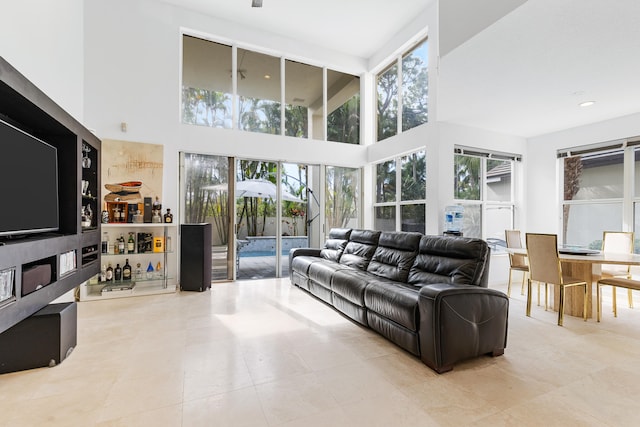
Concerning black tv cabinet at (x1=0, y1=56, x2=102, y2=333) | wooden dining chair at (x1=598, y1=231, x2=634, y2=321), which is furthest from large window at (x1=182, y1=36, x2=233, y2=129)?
wooden dining chair at (x1=598, y1=231, x2=634, y2=321)

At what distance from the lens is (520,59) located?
297 cm

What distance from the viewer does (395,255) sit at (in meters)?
3.68

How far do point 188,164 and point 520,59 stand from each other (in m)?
4.75

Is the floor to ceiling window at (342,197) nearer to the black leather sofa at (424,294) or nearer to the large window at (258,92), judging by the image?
the large window at (258,92)

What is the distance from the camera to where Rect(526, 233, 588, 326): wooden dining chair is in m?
3.31

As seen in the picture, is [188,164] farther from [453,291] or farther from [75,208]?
[453,291]

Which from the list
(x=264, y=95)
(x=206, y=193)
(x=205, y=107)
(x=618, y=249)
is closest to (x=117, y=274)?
(x=206, y=193)

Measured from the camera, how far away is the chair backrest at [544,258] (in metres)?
3.33

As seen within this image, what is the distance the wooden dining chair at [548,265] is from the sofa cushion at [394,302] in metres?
1.80

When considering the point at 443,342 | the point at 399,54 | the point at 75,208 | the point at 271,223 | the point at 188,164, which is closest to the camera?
the point at 443,342

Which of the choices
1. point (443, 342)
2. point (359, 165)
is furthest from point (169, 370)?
point (359, 165)

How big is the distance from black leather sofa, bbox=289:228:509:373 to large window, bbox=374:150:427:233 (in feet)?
4.74

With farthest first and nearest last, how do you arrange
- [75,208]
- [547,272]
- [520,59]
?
[547,272] → [520,59] → [75,208]

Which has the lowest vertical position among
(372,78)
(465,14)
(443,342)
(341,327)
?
(341,327)
